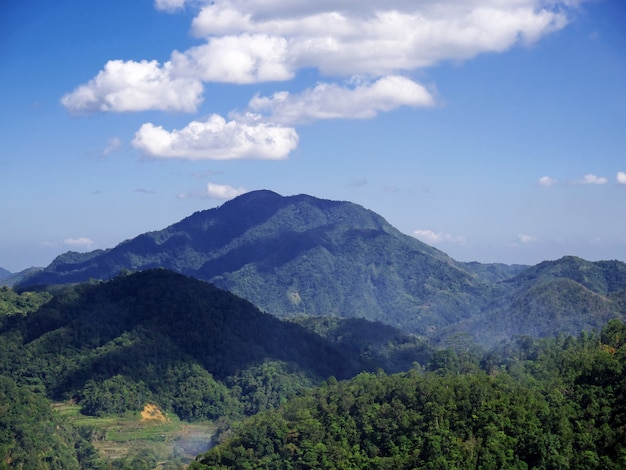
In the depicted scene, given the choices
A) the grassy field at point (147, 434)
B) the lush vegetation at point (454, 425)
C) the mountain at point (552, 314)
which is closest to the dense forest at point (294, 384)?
the lush vegetation at point (454, 425)

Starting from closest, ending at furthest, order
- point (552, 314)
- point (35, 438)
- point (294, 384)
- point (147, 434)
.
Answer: point (35, 438), point (147, 434), point (294, 384), point (552, 314)

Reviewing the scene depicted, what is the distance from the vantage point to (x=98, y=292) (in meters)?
105

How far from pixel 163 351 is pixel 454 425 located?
168 feet

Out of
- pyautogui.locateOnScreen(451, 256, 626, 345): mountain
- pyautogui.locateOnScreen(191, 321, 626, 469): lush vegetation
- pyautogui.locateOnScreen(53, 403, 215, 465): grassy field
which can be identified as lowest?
pyautogui.locateOnScreen(53, 403, 215, 465): grassy field

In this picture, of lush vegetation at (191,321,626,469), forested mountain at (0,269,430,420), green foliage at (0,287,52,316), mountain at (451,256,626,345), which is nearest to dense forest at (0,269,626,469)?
lush vegetation at (191,321,626,469)

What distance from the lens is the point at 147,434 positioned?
77938 millimetres

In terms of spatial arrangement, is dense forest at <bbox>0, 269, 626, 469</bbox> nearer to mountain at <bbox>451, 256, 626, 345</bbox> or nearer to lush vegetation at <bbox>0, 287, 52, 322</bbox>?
lush vegetation at <bbox>0, 287, 52, 322</bbox>

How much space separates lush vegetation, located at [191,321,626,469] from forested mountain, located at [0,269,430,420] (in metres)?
28.8

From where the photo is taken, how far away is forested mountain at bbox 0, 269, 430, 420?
284 feet

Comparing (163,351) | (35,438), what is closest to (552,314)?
(163,351)

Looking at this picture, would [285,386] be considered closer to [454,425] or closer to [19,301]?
[19,301]

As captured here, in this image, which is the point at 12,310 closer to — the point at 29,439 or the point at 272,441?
the point at 29,439

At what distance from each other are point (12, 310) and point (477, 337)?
248ft

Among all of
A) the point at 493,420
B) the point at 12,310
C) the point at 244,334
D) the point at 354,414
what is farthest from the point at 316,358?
the point at 493,420
